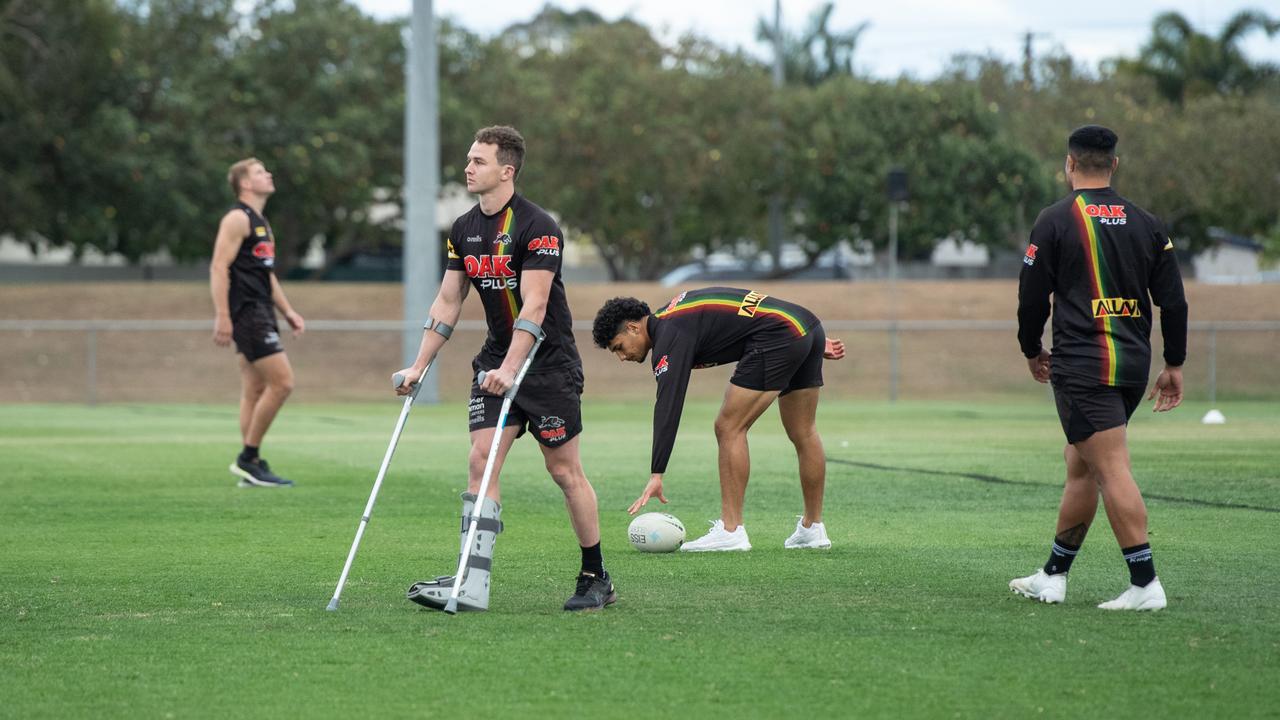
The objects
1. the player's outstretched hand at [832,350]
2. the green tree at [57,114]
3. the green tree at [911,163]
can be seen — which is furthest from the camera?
the green tree at [911,163]

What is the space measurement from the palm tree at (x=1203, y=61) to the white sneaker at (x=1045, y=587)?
193ft

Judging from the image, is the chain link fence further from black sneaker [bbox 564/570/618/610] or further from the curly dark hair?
black sneaker [bbox 564/570/618/610]

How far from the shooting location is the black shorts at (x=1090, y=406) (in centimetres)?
643

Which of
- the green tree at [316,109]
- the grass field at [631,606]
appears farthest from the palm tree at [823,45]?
the grass field at [631,606]

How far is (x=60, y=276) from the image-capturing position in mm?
46312

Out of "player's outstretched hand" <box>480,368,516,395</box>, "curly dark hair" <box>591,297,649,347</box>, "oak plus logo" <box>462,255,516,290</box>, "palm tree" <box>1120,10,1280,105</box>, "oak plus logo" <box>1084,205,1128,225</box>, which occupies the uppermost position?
"palm tree" <box>1120,10,1280,105</box>

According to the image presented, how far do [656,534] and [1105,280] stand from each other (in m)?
2.99

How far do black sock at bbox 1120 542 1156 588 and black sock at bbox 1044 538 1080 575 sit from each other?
0.32 m

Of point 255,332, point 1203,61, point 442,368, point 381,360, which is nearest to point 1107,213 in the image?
point 255,332

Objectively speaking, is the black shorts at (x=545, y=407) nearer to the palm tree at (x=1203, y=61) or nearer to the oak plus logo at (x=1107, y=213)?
the oak plus logo at (x=1107, y=213)

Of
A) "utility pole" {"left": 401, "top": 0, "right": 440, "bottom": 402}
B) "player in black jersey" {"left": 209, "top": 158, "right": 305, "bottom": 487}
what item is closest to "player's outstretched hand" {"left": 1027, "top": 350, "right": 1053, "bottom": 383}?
"player in black jersey" {"left": 209, "top": 158, "right": 305, "bottom": 487}

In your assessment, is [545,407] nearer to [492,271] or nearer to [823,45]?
[492,271]

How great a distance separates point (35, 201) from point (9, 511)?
22421mm

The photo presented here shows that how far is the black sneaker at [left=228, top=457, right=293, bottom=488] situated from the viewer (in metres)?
12.1
